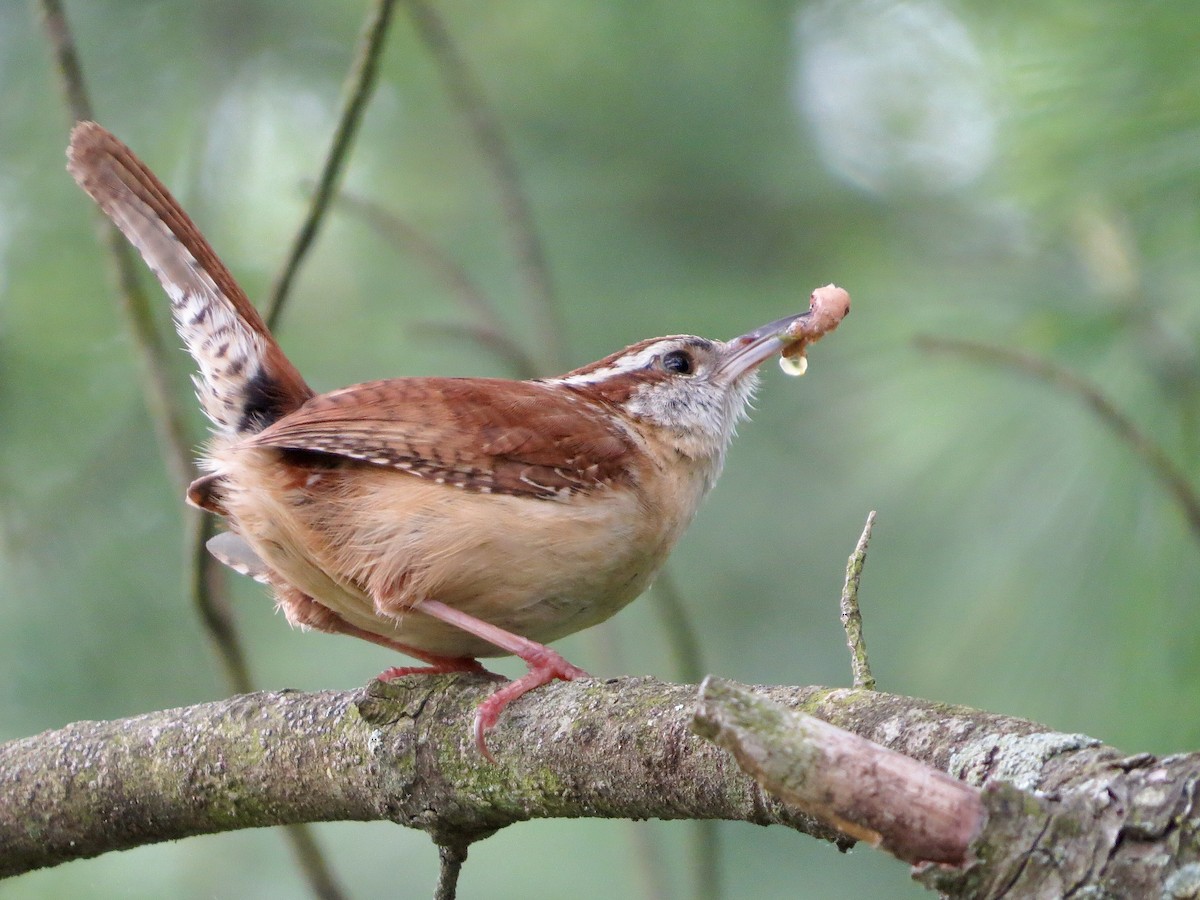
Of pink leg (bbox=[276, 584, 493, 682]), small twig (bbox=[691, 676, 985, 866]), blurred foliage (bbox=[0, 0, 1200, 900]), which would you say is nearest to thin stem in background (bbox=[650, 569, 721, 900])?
blurred foliage (bbox=[0, 0, 1200, 900])

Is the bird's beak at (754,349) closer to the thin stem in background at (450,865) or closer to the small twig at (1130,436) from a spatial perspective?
the small twig at (1130,436)

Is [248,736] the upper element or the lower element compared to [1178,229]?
lower

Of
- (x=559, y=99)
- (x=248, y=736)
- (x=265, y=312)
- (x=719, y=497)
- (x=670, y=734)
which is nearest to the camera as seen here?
(x=670, y=734)

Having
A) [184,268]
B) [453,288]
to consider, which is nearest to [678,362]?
[453,288]

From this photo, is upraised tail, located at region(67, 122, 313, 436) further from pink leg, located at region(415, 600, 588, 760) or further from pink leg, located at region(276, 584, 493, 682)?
pink leg, located at region(415, 600, 588, 760)

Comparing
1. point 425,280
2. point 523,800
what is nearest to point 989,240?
point 425,280

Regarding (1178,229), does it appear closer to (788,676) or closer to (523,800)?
(523,800)

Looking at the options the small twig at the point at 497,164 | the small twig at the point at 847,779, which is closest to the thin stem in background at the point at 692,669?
the small twig at the point at 497,164
